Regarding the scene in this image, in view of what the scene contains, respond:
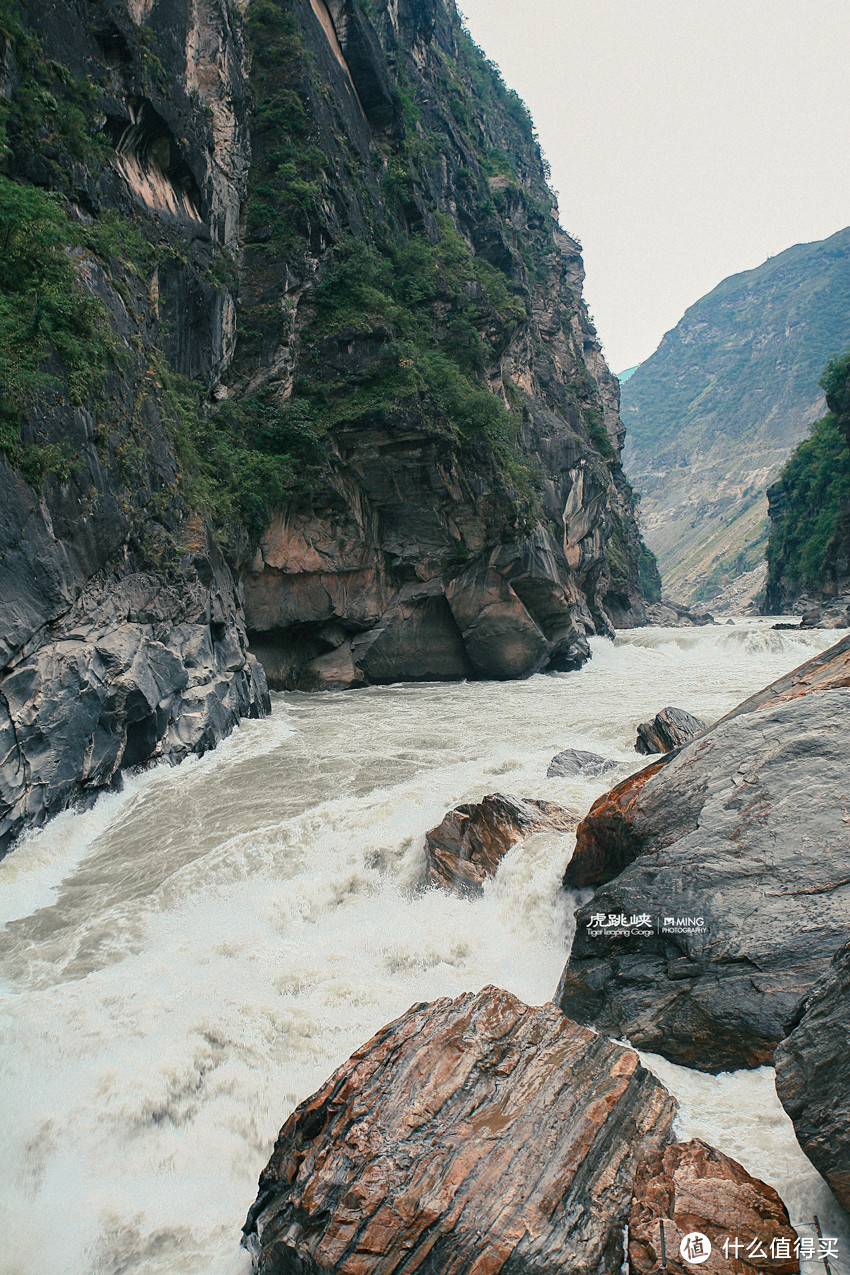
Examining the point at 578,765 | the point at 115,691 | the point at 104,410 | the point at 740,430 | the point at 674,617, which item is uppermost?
the point at 740,430

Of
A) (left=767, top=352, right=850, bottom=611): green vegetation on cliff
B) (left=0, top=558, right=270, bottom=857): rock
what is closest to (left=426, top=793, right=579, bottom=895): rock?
(left=0, top=558, right=270, bottom=857): rock

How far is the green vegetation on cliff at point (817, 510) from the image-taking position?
36844mm

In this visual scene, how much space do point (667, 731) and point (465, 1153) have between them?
7.63m

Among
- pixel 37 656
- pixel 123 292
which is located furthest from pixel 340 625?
pixel 37 656

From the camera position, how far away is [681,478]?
159 meters

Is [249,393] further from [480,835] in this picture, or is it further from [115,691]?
[480,835]

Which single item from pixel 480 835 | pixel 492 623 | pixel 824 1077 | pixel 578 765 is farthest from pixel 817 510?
pixel 824 1077

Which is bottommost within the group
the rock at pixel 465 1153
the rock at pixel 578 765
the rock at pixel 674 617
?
the rock at pixel 674 617

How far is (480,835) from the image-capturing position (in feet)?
22.0

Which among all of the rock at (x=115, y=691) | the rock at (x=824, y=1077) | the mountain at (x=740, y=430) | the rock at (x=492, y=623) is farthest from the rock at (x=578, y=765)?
the mountain at (x=740, y=430)

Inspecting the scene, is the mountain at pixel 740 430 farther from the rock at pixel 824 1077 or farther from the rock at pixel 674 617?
the rock at pixel 824 1077

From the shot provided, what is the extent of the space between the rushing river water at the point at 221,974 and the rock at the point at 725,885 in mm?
299

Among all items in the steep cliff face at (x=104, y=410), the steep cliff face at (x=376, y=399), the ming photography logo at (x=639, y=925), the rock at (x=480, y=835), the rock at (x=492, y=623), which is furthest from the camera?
the rock at (x=492, y=623)

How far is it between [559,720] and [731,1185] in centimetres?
1064
